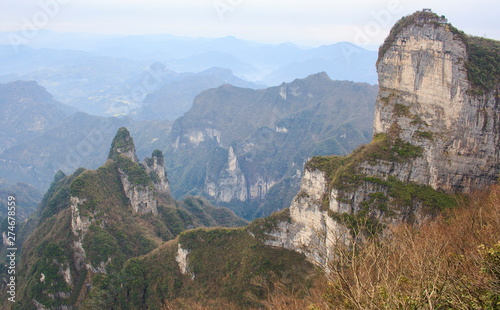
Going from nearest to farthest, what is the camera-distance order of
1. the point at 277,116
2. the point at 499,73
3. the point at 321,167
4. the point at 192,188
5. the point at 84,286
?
the point at 499,73, the point at 321,167, the point at 84,286, the point at 192,188, the point at 277,116

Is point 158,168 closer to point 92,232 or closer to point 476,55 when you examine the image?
point 92,232

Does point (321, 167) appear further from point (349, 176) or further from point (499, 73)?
point (499, 73)

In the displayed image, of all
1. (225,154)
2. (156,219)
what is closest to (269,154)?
(225,154)

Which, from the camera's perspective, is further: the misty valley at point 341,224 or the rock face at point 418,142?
the rock face at point 418,142
